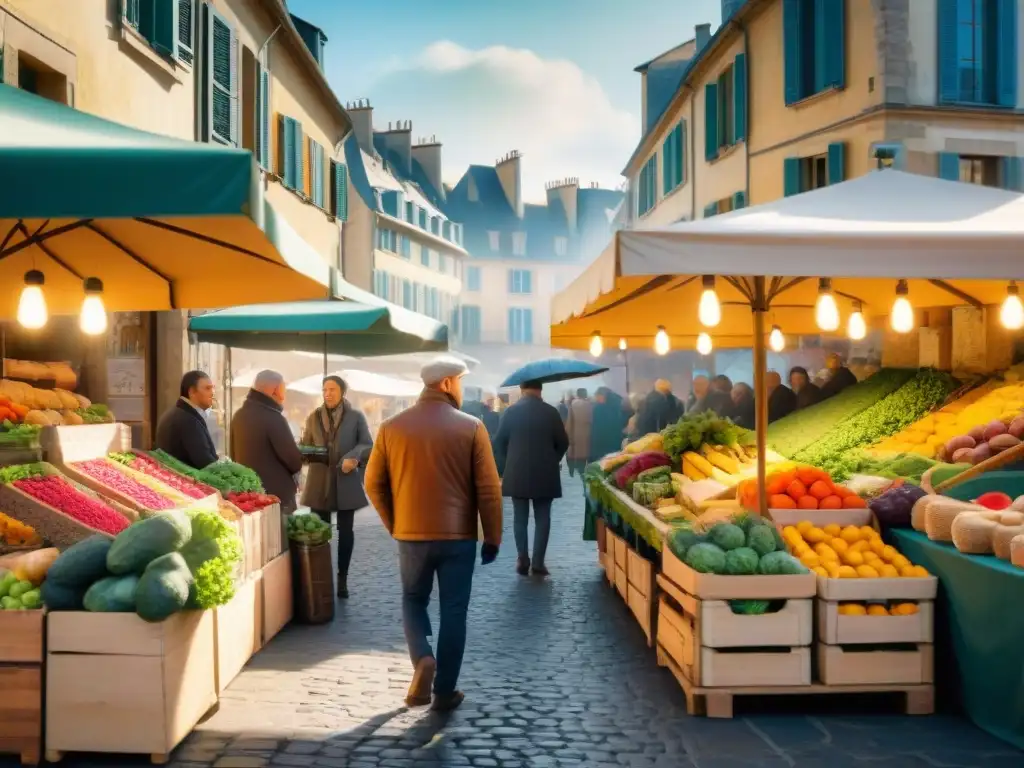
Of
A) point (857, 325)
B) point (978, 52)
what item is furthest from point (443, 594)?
point (978, 52)

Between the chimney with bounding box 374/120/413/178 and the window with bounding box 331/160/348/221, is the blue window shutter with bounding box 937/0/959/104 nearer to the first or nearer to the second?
the window with bounding box 331/160/348/221

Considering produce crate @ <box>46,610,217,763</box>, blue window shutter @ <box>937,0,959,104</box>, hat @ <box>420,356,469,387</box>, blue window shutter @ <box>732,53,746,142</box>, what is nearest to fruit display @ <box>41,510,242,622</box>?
produce crate @ <box>46,610,217,763</box>

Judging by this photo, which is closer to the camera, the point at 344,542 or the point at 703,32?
the point at 344,542

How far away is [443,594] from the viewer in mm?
6133

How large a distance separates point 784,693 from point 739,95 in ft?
58.9

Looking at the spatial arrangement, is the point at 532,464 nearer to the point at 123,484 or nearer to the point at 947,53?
the point at 123,484

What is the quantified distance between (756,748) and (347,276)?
31355 millimetres

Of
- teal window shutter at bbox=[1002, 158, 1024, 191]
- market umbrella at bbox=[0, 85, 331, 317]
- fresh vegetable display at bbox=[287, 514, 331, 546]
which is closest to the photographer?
market umbrella at bbox=[0, 85, 331, 317]

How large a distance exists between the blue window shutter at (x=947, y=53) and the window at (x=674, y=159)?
10.7 metres

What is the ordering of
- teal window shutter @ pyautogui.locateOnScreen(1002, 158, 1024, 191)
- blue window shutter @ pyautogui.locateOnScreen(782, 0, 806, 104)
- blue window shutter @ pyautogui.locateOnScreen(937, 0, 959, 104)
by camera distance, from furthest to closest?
blue window shutter @ pyautogui.locateOnScreen(782, 0, 806, 104), teal window shutter @ pyautogui.locateOnScreen(1002, 158, 1024, 191), blue window shutter @ pyautogui.locateOnScreen(937, 0, 959, 104)

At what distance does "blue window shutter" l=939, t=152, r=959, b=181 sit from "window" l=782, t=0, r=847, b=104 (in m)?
2.08

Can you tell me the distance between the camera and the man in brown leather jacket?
603 cm

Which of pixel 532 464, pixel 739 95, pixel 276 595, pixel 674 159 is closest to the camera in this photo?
pixel 276 595

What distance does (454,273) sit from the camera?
193ft
